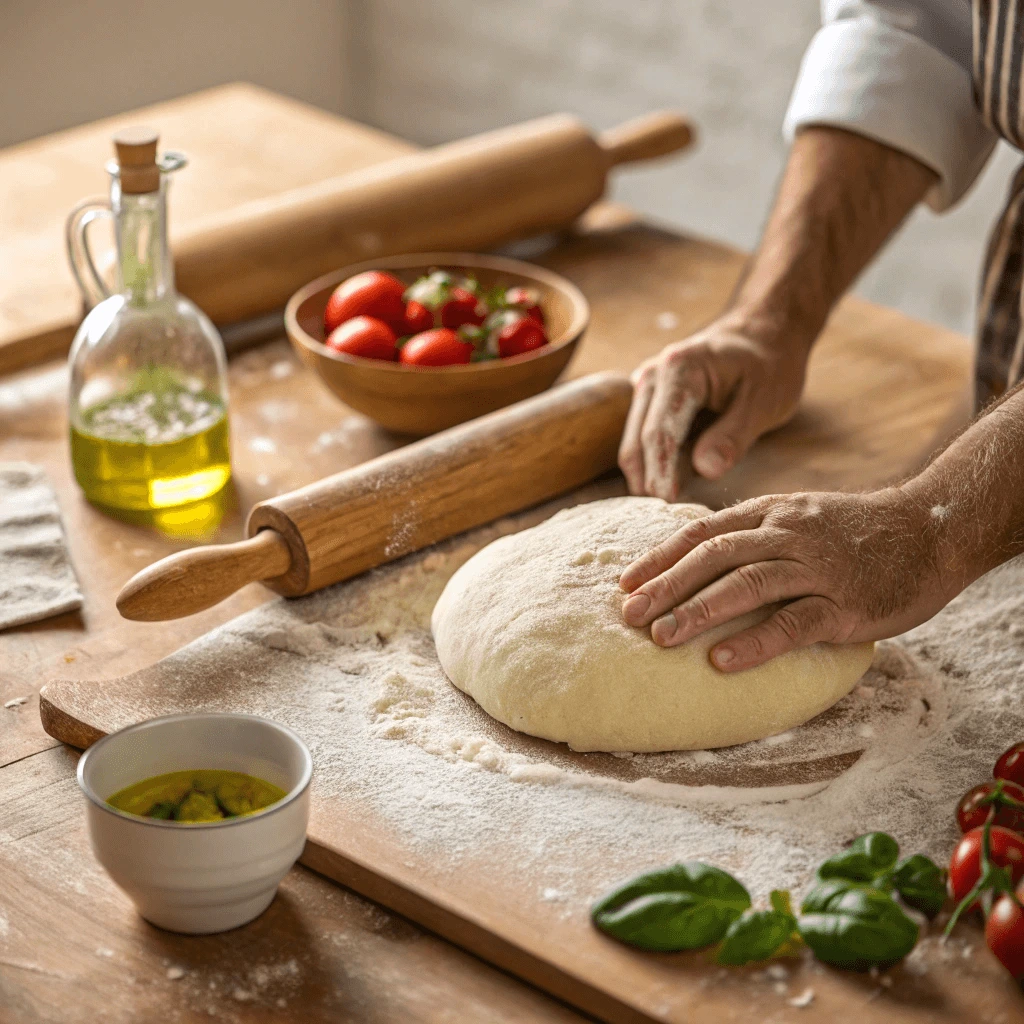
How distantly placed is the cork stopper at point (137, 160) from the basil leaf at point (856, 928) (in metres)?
1.03

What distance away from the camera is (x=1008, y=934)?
3.20 ft

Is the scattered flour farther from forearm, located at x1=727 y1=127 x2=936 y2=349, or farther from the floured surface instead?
forearm, located at x1=727 y1=127 x2=936 y2=349

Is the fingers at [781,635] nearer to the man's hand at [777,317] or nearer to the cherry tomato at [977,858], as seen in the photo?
the cherry tomato at [977,858]

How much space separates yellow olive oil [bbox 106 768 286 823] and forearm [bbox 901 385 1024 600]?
685mm

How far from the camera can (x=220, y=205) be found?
2453mm

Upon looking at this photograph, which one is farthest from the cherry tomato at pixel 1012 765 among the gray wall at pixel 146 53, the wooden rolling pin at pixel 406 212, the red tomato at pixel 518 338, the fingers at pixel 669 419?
the gray wall at pixel 146 53

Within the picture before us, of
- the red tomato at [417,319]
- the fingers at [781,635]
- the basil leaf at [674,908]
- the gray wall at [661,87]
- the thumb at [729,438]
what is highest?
the red tomato at [417,319]

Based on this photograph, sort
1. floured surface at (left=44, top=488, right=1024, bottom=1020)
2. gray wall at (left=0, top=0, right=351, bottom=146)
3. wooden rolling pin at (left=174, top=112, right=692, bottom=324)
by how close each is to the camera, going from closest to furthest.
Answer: floured surface at (left=44, top=488, right=1024, bottom=1020) < wooden rolling pin at (left=174, top=112, right=692, bottom=324) < gray wall at (left=0, top=0, right=351, bottom=146)

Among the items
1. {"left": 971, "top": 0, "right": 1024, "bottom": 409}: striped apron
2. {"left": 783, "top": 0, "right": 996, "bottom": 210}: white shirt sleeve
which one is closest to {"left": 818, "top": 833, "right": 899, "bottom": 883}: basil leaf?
{"left": 971, "top": 0, "right": 1024, "bottom": 409}: striped apron

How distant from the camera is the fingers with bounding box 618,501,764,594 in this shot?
1.30 m

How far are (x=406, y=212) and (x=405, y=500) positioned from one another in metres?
0.80

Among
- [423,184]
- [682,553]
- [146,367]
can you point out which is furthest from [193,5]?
[682,553]

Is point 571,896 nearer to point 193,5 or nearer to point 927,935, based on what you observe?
point 927,935

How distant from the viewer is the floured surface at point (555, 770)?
1.07 meters
